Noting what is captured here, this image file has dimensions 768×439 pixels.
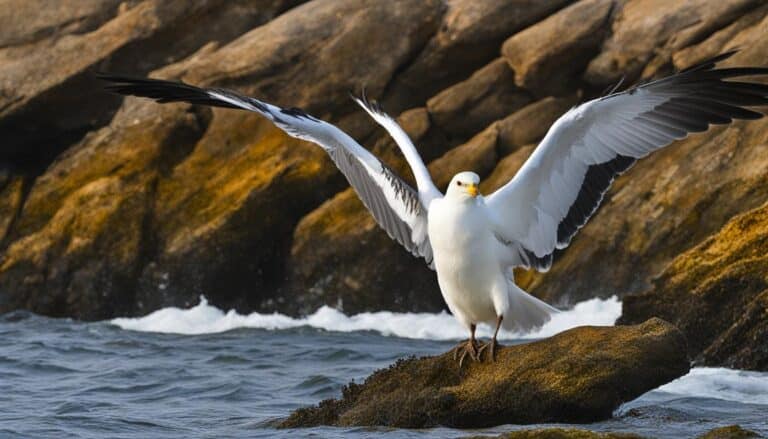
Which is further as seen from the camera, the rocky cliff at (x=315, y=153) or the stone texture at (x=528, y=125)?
the stone texture at (x=528, y=125)

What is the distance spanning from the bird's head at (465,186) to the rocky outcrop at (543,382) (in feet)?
3.71

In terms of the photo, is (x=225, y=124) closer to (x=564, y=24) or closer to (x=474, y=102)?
(x=474, y=102)

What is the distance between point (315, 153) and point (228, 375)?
20.8 feet

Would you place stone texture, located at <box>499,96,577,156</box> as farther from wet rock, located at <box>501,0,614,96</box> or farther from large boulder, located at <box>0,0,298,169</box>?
large boulder, located at <box>0,0,298,169</box>

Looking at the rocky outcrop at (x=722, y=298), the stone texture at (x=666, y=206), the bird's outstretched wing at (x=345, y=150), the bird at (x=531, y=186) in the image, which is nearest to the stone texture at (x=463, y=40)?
the stone texture at (x=666, y=206)

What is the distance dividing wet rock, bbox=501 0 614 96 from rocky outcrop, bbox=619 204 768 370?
20.4ft

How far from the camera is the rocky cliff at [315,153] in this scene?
64.3 feet

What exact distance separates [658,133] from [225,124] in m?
10.6

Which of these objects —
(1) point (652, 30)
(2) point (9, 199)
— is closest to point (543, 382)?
(1) point (652, 30)

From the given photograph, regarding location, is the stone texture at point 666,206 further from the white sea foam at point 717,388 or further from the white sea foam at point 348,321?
the white sea foam at point 717,388

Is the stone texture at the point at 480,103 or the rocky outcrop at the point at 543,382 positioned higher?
the stone texture at the point at 480,103

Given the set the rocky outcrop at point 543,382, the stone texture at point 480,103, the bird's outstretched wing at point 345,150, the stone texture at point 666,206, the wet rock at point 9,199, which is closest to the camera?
the rocky outcrop at point 543,382

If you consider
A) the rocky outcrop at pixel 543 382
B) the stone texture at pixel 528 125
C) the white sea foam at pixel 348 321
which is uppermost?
the stone texture at pixel 528 125

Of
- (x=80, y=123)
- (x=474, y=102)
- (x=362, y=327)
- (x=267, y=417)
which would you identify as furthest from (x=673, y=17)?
(x=267, y=417)
